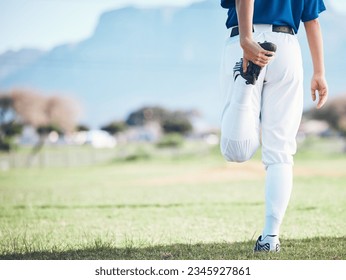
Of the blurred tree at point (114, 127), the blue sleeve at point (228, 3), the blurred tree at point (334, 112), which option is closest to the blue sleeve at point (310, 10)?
the blue sleeve at point (228, 3)

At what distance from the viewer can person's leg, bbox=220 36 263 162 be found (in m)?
1.78

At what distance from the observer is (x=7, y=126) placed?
62.3 feet

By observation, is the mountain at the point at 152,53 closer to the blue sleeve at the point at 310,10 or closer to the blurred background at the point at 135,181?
the blurred background at the point at 135,181

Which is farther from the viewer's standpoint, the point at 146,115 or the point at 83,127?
the point at 146,115

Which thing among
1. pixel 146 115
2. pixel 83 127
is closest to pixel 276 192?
pixel 83 127

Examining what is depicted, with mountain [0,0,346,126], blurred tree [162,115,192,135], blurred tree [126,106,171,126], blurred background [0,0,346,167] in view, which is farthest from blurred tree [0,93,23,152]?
mountain [0,0,346,126]

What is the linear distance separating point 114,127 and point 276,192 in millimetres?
29572

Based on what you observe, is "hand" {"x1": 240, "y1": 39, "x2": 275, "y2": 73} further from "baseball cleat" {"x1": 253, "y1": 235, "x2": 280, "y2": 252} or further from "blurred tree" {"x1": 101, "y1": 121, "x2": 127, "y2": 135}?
"blurred tree" {"x1": 101, "y1": 121, "x2": 127, "y2": 135}

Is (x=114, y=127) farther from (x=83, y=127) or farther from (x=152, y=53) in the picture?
(x=152, y=53)

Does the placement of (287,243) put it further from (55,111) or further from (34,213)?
(55,111)

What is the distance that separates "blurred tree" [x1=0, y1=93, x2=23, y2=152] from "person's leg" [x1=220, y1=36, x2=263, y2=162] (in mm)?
15297
